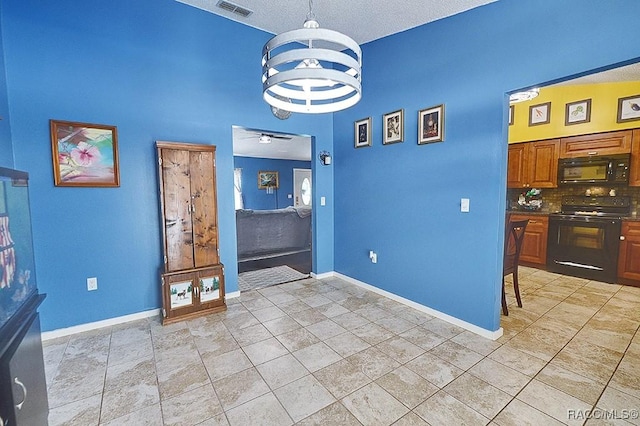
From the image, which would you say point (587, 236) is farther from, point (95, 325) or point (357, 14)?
point (95, 325)

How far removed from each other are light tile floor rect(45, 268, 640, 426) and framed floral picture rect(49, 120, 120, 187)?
140cm

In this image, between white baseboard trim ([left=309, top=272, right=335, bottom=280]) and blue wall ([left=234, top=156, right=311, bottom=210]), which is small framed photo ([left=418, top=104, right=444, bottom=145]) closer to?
white baseboard trim ([left=309, top=272, right=335, bottom=280])

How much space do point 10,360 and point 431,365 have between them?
7.36ft

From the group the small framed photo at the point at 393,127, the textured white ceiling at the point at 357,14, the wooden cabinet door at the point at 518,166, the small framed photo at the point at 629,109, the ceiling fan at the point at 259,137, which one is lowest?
the wooden cabinet door at the point at 518,166

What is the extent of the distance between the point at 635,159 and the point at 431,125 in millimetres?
3008

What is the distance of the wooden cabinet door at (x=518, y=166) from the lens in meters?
4.58

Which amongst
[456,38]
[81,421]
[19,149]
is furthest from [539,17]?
[19,149]

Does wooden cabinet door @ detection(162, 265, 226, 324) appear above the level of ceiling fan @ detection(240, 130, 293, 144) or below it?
below

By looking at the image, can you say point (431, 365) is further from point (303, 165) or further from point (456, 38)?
point (303, 165)

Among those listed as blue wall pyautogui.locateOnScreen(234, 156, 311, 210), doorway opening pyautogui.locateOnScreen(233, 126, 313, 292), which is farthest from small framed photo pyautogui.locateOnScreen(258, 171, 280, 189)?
blue wall pyautogui.locateOnScreen(234, 156, 311, 210)

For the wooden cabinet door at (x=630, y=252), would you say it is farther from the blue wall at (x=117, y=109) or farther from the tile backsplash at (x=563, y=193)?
the blue wall at (x=117, y=109)

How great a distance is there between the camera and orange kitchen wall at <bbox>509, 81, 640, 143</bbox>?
3.70 metres

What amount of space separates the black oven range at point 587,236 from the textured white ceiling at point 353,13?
3313 mm

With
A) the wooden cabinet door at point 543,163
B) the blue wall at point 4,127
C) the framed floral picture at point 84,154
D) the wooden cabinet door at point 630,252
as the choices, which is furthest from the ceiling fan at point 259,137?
the wooden cabinet door at point 630,252
